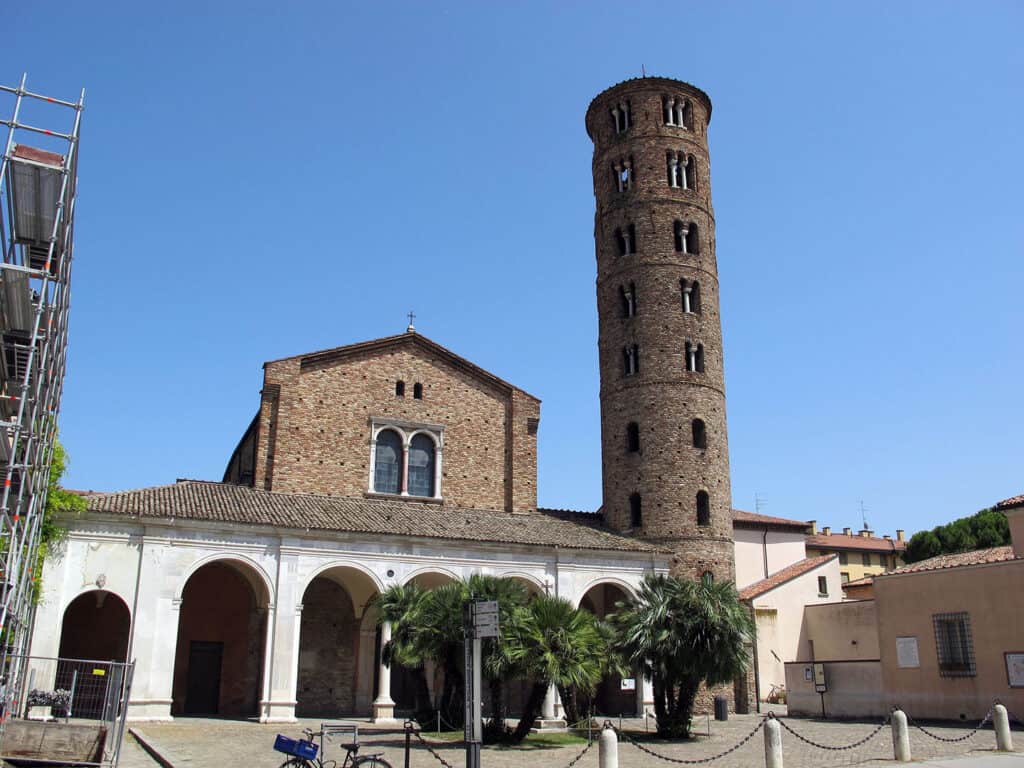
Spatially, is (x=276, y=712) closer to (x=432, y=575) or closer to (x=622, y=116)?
(x=432, y=575)

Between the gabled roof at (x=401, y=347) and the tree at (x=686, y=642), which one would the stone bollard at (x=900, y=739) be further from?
the gabled roof at (x=401, y=347)

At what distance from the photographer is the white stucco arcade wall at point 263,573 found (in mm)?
22531

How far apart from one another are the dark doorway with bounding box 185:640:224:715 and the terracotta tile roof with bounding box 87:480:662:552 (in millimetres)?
4720

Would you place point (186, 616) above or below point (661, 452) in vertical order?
below

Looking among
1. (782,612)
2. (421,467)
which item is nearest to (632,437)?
(421,467)

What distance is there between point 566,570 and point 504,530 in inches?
92.2

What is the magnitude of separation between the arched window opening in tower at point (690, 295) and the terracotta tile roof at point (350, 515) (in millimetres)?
8671

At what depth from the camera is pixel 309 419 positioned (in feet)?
97.9

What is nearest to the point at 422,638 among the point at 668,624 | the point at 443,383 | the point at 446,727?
the point at 446,727

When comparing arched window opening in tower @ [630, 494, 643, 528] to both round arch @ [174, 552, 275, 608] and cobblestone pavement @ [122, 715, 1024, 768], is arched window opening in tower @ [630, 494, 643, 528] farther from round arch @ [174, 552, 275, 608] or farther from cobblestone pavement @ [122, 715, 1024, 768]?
round arch @ [174, 552, 275, 608]

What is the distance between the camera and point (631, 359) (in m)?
33.1

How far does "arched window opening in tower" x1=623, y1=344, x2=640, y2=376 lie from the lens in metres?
32.9

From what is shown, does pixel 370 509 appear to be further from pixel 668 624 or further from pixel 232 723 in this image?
pixel 668 624

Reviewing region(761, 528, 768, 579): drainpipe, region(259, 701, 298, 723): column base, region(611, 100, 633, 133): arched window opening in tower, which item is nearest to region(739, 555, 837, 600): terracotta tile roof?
region(761, 528, 768, 579): drainpipe
